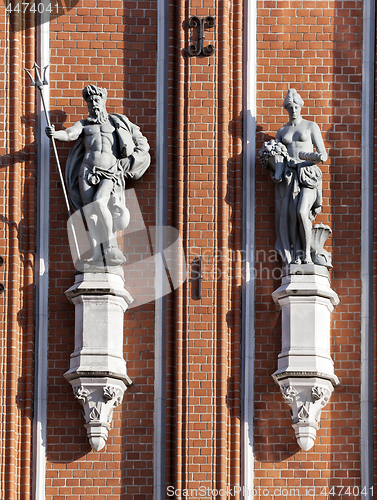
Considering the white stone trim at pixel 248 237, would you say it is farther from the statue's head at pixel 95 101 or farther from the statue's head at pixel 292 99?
the statue's head at pixel 95 101

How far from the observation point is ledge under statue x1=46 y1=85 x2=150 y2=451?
1533 centimetres

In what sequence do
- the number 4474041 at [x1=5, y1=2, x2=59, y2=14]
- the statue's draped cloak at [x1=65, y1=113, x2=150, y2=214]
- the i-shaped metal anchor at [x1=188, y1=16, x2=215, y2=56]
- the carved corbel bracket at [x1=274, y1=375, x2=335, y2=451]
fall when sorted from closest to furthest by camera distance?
the carved corbel bracket at [x1=274, y1=375, x2=335, y2=451], the statue's draped cloak at [x1=65, y1=113, x2=150, y2=214], the i-shaped metal anchor at [x1=188, y1=16, x2=215, y2=56], the number 4474041 at [x1=5, y1=2, x2=59, y2=14]

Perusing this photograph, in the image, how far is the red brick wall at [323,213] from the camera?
15383 millimetres

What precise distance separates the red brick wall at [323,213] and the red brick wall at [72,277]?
1237mm

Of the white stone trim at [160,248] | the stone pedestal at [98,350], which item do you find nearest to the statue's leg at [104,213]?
the stone pedestal at [98,350]

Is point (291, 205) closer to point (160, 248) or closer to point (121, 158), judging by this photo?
point (160, 248)

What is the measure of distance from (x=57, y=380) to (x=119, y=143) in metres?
2.68

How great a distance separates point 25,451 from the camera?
1534 centimetres

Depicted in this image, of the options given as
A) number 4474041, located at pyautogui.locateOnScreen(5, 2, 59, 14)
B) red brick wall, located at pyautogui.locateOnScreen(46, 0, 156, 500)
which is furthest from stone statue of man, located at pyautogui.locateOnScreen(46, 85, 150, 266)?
number 4474041, located at pyautogui.locateOnScreen(5, 2, 59, 14)

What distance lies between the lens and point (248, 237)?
626 inches

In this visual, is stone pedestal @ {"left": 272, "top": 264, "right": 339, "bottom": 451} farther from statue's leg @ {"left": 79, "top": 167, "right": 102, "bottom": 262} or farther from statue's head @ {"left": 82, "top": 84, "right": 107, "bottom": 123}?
statue's head @ {"left": 82, "top": 84, "right": 107, "bottom": 123}

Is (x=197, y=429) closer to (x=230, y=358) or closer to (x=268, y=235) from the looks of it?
(x=230, y=358)

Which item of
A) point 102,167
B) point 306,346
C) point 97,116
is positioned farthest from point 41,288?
point 306,346

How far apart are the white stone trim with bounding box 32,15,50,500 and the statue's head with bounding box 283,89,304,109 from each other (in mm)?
2675
